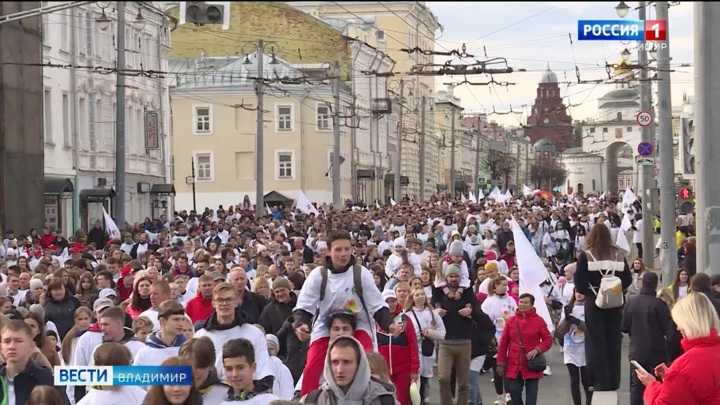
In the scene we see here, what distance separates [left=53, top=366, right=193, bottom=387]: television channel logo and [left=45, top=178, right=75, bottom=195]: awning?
36.6 metres

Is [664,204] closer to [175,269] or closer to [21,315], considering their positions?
[175,269]

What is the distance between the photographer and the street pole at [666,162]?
84.7 feet

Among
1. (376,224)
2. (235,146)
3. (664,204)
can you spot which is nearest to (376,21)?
(235,146)

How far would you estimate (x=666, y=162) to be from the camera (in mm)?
26641

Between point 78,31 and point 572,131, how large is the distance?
5189 inches

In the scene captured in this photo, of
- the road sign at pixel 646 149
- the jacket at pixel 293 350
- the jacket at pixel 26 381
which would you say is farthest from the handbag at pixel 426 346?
the road sign at pixel 646 149

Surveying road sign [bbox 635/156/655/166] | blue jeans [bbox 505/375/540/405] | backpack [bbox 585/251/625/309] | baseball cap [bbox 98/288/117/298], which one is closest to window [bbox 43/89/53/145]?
road sign [bbox 635/156/655/166]

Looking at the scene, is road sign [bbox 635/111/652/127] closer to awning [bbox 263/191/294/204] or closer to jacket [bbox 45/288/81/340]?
jacket [bbox 45/288/81/340]

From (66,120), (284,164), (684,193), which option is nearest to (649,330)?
(684,193)

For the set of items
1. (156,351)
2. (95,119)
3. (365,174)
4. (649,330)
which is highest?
(95,119)

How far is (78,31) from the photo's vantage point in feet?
149

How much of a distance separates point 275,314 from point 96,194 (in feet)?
103

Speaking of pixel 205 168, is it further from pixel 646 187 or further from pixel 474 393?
pixel 474 393

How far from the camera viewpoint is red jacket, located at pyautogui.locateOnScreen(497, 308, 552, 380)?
13.9 m
